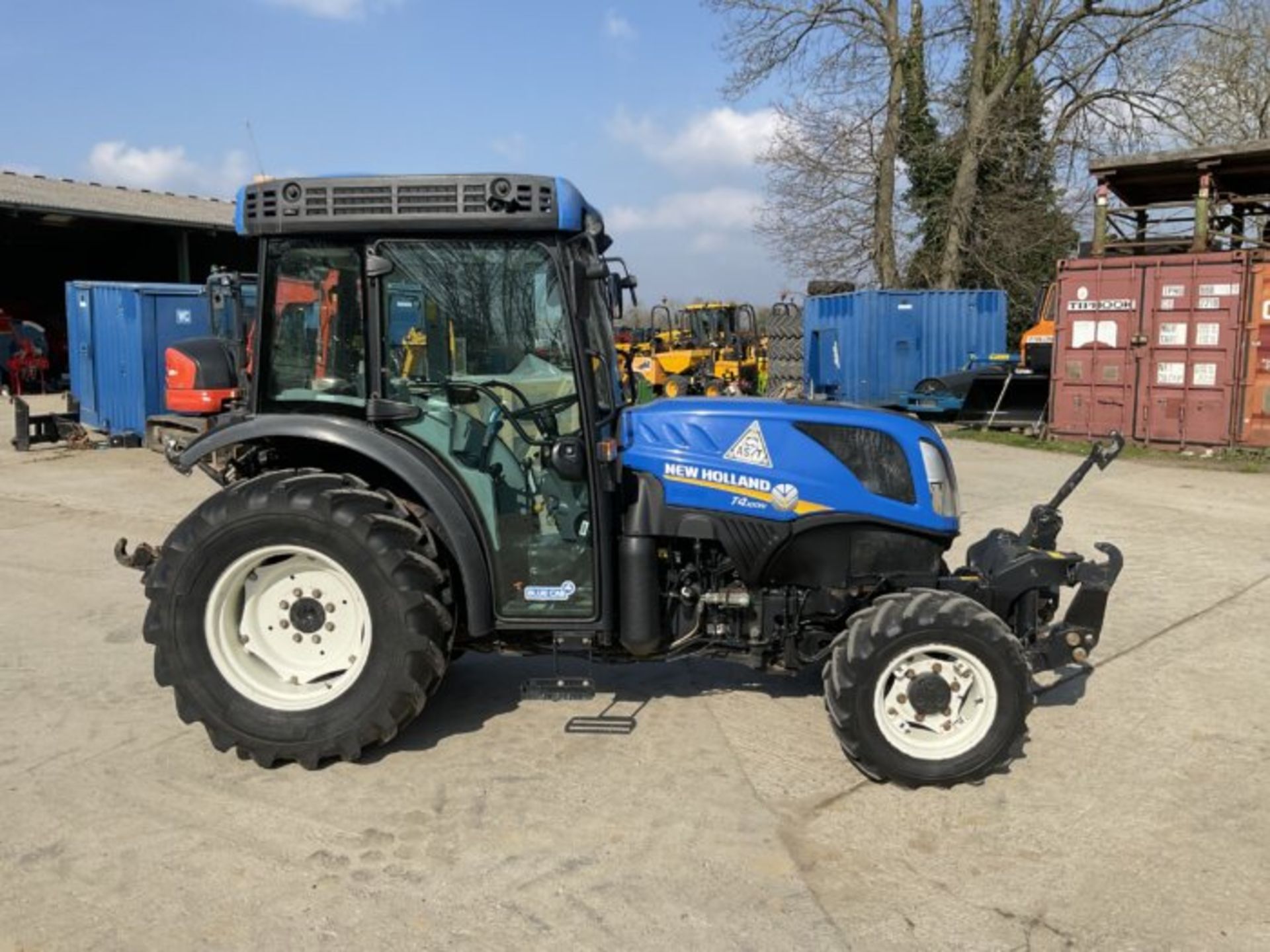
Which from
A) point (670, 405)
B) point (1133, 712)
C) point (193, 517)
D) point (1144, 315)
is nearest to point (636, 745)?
point (670, 405)

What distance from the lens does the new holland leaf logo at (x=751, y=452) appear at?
13.8 ft

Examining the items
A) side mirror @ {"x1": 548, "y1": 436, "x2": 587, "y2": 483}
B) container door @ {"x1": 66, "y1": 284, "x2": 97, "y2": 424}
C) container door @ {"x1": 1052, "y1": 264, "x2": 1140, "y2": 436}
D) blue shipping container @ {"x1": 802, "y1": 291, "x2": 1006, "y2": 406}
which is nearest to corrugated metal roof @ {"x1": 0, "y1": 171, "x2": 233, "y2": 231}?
container door @ {"x1": 66, "y1": 284, "x2": 97, "y2": 424}

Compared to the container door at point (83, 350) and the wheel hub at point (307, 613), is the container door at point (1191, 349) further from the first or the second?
the container door at point (83, 350)

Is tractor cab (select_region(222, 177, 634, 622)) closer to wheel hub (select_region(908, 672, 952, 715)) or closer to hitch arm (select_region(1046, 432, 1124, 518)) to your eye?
wheel hub (select_region(908, 672, 952, 715))

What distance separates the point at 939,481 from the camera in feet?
14.2

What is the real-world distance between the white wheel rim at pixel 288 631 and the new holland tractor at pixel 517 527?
0.01 metres

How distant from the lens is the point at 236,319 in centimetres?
1060

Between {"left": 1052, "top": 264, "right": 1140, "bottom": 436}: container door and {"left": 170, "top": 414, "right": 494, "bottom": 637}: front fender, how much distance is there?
542 inches

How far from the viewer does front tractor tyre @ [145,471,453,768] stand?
3.91m

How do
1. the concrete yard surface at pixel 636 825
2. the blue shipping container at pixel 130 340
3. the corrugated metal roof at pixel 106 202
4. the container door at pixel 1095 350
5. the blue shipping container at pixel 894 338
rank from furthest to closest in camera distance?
the corrugated metal roof at pixel 106 202 → the blue shipping container at pixel 894 338 → the container door at pixel 1095 350 → the blue shipping container at pixel 130 340 → the concrete yard surface at pixel 636 825

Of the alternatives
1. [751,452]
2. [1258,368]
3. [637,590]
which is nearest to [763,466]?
[751,452]

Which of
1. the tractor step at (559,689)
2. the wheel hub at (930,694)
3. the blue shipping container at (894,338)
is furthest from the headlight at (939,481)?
the blue shipping container at (894,338)

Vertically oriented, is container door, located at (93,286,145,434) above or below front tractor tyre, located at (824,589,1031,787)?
above

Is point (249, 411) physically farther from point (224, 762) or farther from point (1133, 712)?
point (1133, 712)
